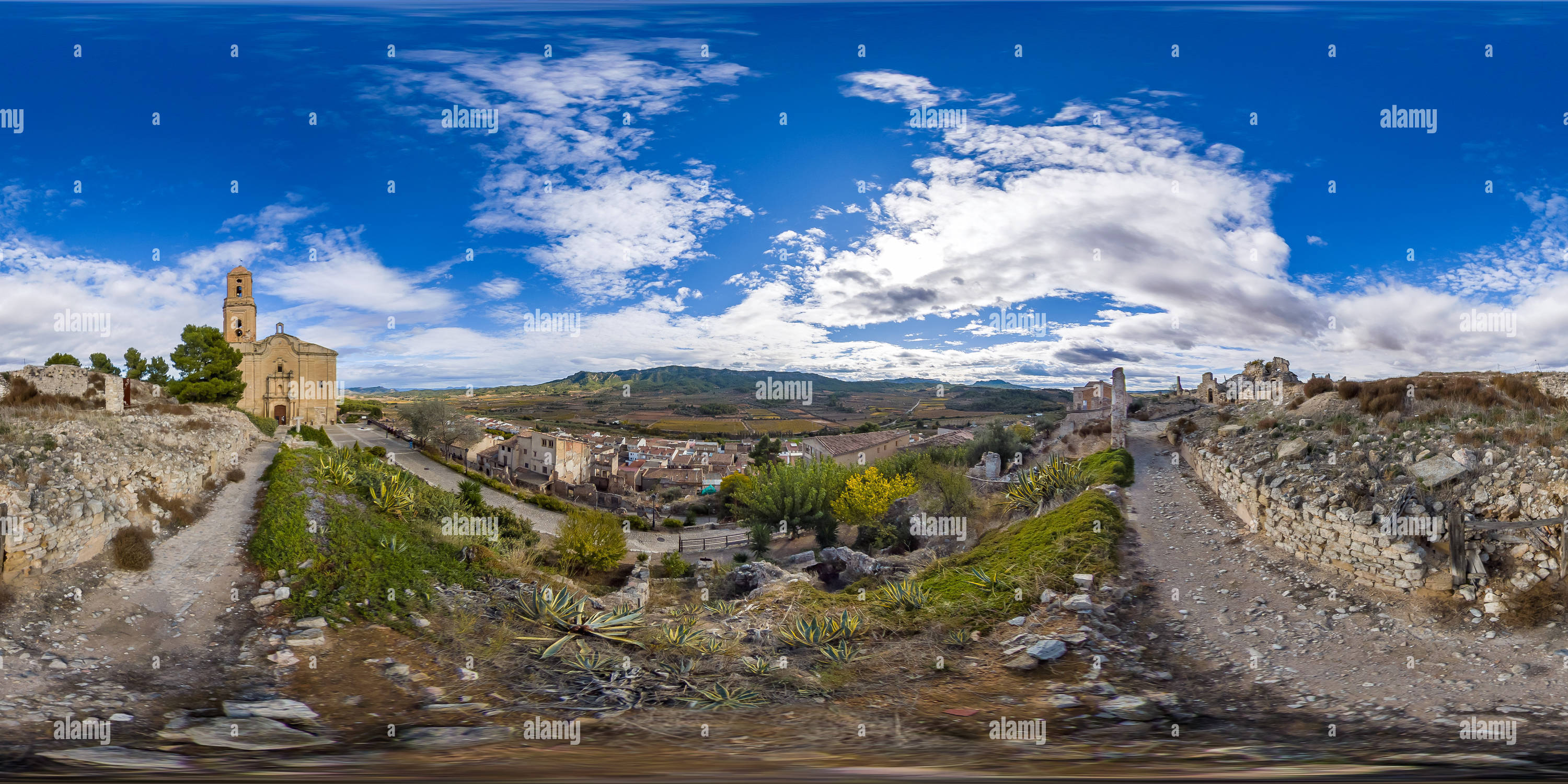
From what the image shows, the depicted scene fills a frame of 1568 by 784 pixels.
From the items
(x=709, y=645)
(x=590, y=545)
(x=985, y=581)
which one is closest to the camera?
(x=709, y=645)

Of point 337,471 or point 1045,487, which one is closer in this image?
point 1045,487

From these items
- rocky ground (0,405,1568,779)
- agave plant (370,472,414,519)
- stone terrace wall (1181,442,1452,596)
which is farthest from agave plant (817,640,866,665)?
agave plant (370,472,414,519)

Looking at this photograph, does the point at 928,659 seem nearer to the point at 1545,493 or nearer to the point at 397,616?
the point at 397,616

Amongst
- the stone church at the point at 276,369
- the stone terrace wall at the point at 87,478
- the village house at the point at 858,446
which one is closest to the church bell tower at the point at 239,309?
the stone church at the point at 276,369
